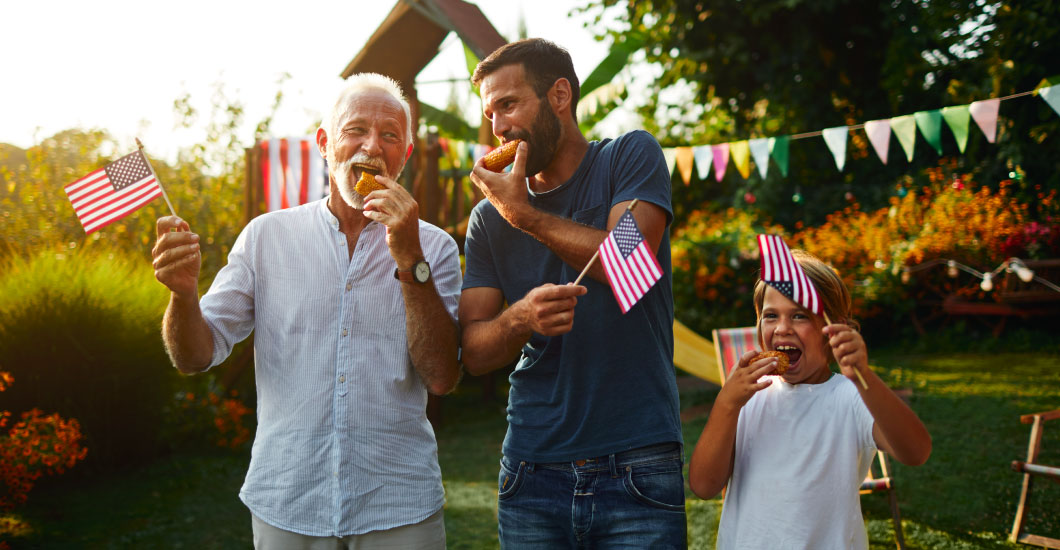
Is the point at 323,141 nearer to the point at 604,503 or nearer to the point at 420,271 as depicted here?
the point at 420,271

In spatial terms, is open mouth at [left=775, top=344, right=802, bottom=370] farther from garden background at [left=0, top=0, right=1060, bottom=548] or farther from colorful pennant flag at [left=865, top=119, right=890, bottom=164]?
colorful pennant flag at [left=865, top=119, right=890, bottom=164]

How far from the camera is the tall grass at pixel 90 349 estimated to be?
19.9 ft

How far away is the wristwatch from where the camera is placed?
2014 millimetres

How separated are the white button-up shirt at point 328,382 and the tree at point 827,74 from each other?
11482mm

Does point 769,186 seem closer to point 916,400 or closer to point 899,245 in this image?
point 899,245

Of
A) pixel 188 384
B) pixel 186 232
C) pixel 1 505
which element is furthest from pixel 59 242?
pixel 186 232

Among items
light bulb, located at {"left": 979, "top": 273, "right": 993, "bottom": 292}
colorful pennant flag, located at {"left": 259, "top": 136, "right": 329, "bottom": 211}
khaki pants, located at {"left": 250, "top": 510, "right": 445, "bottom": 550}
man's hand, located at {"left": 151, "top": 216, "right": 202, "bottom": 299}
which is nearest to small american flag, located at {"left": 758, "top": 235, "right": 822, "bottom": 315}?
khaki pants, located at {"left": 250, "top": 510, "right": 445, "bottom": 550}

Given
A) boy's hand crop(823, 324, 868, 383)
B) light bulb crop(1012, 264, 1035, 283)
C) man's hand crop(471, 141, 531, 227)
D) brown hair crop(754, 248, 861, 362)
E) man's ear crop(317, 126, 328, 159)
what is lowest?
light bulb crop(1012, 264, 1035, 283)

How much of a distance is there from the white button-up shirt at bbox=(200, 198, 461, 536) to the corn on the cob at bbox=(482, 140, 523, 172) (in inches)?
Result: 14.0

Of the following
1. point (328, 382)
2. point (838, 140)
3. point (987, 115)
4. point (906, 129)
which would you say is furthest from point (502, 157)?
point (838, 140)

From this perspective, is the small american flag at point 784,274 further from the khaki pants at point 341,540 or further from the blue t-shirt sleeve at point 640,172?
the khaki pants at point 341,540

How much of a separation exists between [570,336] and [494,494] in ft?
13.4

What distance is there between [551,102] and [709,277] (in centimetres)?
993

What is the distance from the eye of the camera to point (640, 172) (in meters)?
2.05
